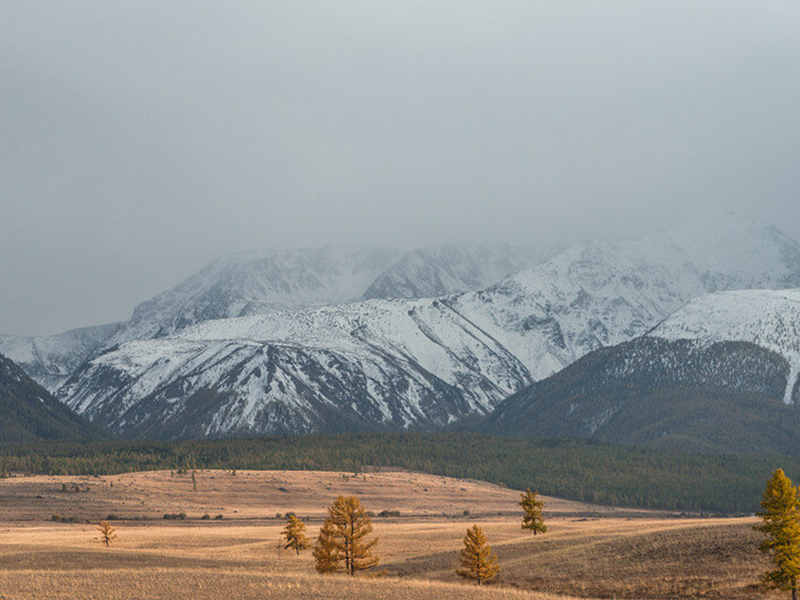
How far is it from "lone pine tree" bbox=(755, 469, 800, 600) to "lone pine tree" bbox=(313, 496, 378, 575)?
106 feet

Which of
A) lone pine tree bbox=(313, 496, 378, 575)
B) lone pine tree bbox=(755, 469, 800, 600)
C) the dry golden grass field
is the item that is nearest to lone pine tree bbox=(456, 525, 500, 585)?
the dry golden grass field

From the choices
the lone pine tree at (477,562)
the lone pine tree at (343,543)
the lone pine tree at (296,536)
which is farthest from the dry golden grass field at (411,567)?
the lone pine tree at (343,543)

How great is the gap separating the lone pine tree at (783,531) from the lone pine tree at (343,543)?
106ft

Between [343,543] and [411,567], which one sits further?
[411,567]

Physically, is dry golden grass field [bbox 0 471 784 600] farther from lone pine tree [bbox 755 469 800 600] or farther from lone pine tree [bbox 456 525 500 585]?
lone pine tree [bbox 755 469 800 600]

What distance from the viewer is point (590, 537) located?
102m

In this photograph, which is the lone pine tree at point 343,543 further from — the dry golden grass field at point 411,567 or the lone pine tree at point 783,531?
the lone pine tree at point 783,531

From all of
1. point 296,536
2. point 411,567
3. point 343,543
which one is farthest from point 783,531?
point 296,536

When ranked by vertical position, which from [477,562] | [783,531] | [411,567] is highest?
[783,531]

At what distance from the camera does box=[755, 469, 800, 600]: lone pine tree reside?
61.1 metres

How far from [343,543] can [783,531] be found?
35979 mm

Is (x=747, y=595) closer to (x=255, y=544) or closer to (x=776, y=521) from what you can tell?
(x=776, y=521)

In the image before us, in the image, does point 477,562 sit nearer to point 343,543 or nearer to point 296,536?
point 343,543

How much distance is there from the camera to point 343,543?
264 ft
